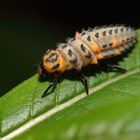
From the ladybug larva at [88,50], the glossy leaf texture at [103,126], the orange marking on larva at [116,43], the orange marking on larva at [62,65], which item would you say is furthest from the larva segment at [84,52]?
the glossy leaf texture at [103,126]

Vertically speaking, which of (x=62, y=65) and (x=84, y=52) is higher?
(x=84, y=52)

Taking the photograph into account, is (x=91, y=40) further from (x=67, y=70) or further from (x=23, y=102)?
(x=23, y=102)

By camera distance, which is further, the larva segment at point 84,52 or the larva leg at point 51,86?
the larva segment at point 84,52

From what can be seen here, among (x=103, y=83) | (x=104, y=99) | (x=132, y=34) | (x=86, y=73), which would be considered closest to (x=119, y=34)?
(x=132, y=34)

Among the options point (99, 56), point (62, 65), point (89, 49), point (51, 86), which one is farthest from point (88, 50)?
point (51, 86)

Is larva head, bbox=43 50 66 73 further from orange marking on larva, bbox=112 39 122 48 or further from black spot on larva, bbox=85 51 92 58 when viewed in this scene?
orange marking on larva, bbox=112 39 122 48

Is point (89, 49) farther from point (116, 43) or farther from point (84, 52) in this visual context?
point (116, 43)

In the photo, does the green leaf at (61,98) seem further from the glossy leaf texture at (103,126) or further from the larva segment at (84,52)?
the glossy leaf texture at (103,126)
